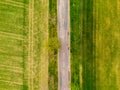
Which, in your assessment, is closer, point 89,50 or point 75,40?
point 89,50

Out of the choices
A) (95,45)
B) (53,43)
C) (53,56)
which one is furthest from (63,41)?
(95,45)

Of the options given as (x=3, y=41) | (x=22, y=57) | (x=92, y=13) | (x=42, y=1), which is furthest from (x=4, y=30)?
(x=92, y=13)

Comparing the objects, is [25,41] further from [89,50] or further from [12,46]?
[89,50]

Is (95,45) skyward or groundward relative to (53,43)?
groundward

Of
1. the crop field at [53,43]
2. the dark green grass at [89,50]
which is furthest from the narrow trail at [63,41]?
the dark green grass at [89,50]

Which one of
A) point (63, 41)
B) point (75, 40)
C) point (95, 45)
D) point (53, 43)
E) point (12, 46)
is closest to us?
point (53, 43)

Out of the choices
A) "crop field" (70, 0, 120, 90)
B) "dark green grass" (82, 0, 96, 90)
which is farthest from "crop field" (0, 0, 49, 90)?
"dark green grass" (82, 0, 96, 90)
